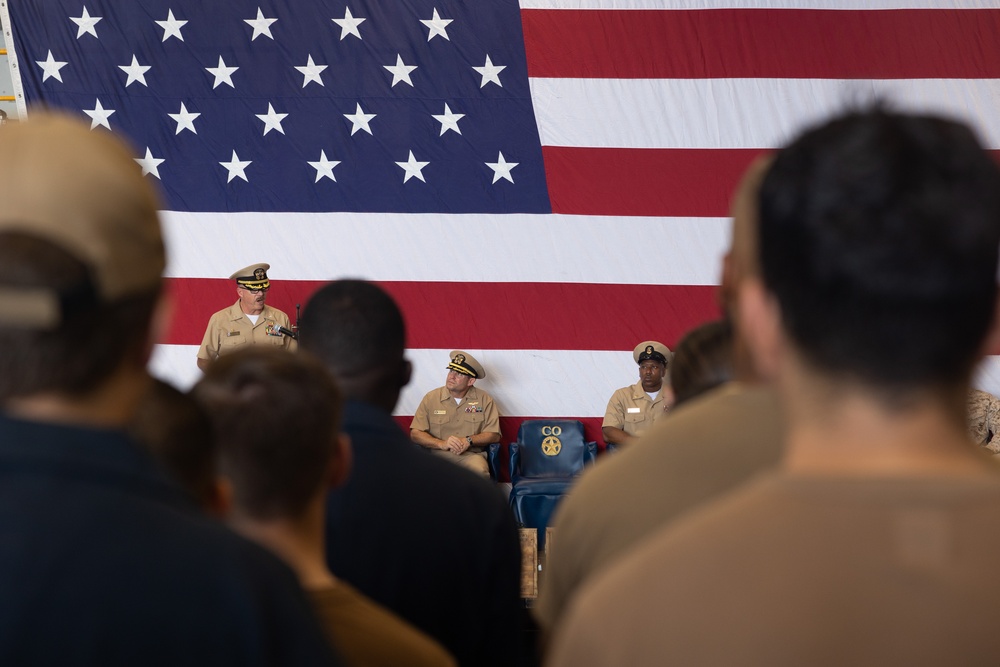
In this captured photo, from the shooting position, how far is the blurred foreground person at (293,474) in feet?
3.18

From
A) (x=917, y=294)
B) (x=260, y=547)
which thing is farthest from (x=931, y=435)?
(x=260, y=547)

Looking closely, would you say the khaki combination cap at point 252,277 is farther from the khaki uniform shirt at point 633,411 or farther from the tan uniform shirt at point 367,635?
the tan uniform shirt at point 367,635

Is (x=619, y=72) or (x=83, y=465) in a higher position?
(x=619, y=72)

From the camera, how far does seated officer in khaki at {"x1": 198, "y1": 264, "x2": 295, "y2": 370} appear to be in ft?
19.2

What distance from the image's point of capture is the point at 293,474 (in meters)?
1.03

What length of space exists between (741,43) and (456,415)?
2.71 m

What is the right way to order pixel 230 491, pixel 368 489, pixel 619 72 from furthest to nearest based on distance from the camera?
pixel 619 72 → pixel 368 489 → pixel 230 491

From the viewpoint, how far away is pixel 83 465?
61cm

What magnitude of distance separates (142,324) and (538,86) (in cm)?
560

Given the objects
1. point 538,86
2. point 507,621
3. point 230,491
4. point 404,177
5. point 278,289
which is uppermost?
point 538,86

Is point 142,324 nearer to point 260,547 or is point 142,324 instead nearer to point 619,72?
point 260,547

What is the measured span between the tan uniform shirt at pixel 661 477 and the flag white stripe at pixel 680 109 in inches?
205

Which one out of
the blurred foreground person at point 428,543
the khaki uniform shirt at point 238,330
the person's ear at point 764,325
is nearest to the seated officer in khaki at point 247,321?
the khaki uniform shirt at point 238,330

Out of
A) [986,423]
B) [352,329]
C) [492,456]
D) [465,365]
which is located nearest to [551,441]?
[492,456]
